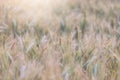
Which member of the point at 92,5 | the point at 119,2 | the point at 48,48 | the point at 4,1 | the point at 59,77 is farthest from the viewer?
the point at 119,2

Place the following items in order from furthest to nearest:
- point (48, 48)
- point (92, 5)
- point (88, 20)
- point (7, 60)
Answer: point (92, 5) → point (88, 20) → point (48, 48) → point (7, 60)

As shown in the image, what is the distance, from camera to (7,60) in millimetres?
1312

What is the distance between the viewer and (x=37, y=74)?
1.19 metres

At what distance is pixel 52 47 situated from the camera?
4.99 ft

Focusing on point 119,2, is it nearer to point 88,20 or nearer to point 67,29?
point 88,20

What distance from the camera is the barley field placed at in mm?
1227

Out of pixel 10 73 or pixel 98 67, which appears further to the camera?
pixel 98 67

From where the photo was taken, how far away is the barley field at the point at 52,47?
1227 mm

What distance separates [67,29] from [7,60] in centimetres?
77

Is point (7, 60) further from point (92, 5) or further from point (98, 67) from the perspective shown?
point (92, 5)

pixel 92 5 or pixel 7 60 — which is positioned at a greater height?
pixel 7 60

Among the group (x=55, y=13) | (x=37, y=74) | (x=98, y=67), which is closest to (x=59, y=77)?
(x=37, y=74)

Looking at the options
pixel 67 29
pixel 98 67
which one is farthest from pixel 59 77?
pixel 67 29

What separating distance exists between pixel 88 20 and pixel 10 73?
112 centimetres
